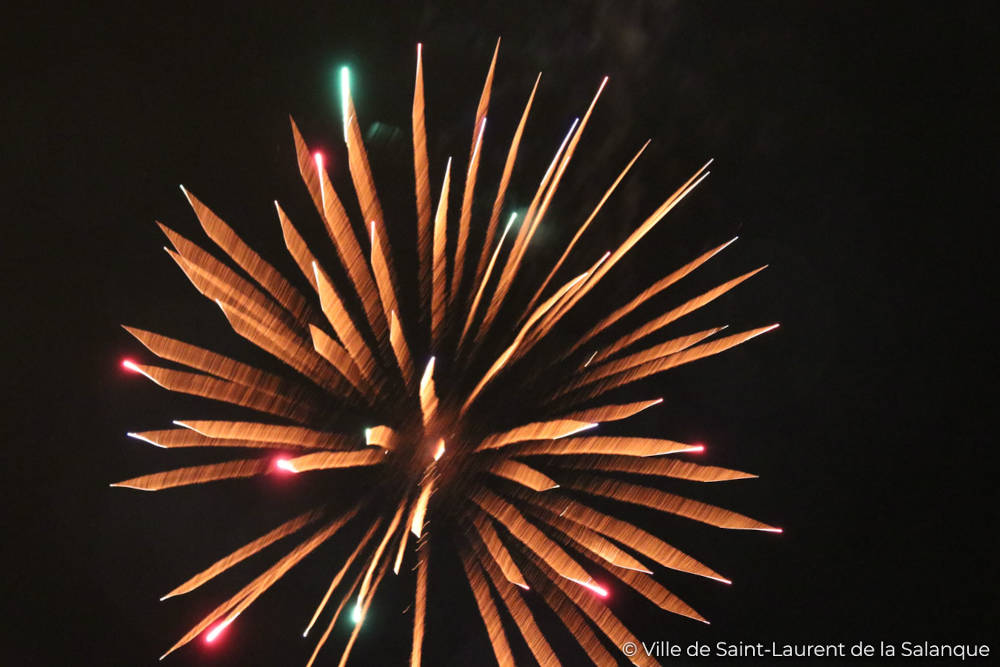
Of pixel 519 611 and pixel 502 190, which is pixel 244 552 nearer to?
pixel 519 611

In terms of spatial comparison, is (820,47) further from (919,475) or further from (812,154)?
(919,475)

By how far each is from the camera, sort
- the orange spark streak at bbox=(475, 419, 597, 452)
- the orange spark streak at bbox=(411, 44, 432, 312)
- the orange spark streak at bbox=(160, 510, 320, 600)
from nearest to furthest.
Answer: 1. the orange spark streak at bbox=(475, 419, 597, 452)
2. the orange spark streak at bbox=(160, 510, 320, 600)
3. the orange spark streak at bbox=(411, 44, 432, 312)

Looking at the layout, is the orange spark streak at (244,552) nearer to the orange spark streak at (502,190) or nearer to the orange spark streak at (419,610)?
the orange spark streak at (419,610)

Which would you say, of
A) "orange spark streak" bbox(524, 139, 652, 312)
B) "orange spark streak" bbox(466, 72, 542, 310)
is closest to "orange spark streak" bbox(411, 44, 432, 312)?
"orange spark streak" bbox(466, 72, 542, 310)

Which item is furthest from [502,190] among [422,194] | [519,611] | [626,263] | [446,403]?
[519,611]

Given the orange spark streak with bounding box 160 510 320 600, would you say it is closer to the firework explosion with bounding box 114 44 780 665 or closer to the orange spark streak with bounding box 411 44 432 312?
the firework explosion with bounding box 114 44 780 665

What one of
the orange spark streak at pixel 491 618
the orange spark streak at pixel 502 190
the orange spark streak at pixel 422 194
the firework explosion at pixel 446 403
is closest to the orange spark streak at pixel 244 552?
the firework explosion at pixel 446 403
